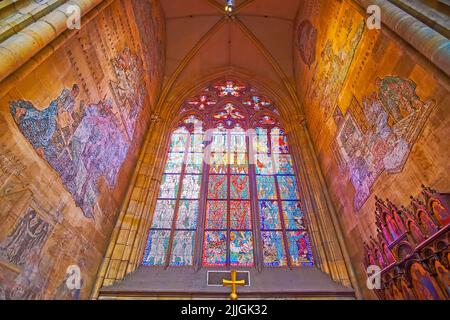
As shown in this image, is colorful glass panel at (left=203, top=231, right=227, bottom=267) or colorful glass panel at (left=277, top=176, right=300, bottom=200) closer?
colorful glass panel at (left=203, top=231, right=227, bottom=267)

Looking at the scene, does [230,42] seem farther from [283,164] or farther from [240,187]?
[240,187]

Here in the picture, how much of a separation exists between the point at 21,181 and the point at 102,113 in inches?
105

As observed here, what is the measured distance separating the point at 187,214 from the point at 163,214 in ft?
2.27

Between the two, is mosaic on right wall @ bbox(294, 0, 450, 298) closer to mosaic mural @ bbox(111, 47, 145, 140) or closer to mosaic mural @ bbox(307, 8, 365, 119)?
mosaic mural @ bbox(307, 8, 365, 119)

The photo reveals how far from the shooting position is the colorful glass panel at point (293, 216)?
739 cm

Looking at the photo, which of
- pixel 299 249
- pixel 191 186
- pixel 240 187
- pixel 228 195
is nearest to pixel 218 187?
pixel 228 195

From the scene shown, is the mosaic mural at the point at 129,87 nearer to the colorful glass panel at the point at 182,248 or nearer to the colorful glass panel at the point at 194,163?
the colorful glass panel at the point at 194,163

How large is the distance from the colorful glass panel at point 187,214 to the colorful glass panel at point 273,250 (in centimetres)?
197

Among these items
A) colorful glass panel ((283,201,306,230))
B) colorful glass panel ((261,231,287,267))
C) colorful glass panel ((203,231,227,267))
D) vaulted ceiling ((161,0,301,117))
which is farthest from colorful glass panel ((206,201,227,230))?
vaulted ceiling ((161,0,301,117))

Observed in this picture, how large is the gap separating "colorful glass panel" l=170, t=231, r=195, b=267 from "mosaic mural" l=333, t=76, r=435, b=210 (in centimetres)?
417

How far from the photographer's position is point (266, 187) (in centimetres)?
829

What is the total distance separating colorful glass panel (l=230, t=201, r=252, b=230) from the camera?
731 cm

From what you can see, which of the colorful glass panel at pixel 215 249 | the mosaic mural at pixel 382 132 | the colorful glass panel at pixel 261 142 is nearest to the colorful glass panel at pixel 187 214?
the colorful glass panel at pixel 215 249
